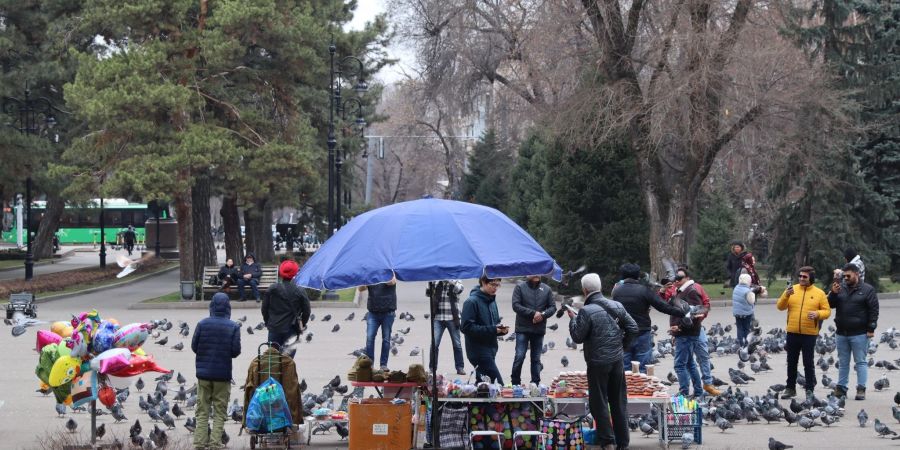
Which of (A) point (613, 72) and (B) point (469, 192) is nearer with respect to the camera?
(A) point (613, 72)

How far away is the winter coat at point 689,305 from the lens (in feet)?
48.3

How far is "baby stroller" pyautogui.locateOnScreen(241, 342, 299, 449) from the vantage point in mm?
11859

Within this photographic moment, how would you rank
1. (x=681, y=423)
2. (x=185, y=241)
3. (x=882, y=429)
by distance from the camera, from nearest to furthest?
1. (x=681, y=423)
2. (x=882, y=429)
3. (x=185, y=241)

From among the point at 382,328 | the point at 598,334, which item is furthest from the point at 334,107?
the point at 598,334

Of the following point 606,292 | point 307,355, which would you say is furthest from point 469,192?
point 307,355

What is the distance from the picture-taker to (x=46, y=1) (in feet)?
126

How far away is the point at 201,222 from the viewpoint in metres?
44.5

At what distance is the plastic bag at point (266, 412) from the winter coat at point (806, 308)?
22.3 ft

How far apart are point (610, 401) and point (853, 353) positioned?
5143 mm

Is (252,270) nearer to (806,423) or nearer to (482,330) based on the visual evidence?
(482,330)

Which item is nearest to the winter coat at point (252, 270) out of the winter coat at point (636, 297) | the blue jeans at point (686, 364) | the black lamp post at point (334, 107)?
the black lamp post at point (334, 107)

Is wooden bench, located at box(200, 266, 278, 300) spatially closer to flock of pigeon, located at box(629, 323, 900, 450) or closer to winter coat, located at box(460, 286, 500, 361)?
flock of pigeon, located at box(629, 323, 900, 450)

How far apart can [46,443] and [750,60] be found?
21.9 m

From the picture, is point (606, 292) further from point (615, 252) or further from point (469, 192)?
point (469, 192)
